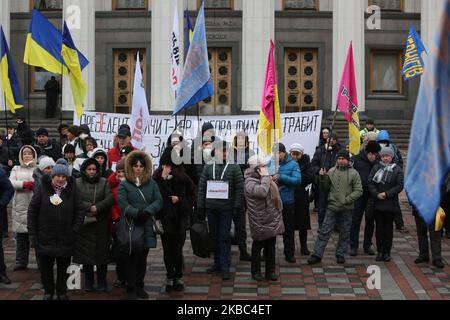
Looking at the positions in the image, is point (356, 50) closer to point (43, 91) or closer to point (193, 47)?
point (43, 91)

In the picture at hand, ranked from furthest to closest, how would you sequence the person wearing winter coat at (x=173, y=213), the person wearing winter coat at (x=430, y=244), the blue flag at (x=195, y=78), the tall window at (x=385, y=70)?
the tall window at (x=385, y=70) → the blue flag at (x=195, y=78) → the person wearing winter coat at (x=430, y=244) → the person wearing winter coat at (x=173, y=213)

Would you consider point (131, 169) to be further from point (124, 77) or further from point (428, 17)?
point (124, 77)

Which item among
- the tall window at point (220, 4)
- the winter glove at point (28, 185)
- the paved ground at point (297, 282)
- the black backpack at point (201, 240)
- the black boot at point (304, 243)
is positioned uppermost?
the tall window at point (220, 4)

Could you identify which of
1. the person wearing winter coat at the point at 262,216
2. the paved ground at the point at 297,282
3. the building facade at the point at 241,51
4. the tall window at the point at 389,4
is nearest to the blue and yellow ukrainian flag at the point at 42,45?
the paved ground at the point at 297,282

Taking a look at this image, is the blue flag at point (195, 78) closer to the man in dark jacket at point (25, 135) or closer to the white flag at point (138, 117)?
the white flag at point (138, 117)

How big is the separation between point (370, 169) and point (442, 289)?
120 inches

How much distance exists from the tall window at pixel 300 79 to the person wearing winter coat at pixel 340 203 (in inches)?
815

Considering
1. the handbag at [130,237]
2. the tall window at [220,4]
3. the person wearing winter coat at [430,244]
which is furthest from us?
the tall window at [220,4]

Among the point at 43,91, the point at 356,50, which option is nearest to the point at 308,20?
the point at 356,50

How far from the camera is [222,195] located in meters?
10.8

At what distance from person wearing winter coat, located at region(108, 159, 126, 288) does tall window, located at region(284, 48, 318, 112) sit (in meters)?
22.9

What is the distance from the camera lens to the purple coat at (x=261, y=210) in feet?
34.8

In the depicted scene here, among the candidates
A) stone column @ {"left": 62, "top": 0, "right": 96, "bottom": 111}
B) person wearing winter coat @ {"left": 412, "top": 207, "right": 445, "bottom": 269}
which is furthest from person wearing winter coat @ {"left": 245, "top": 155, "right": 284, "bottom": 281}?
stone column @ {"left": 62, "top": 0, "right": 96, "bottom": 111}

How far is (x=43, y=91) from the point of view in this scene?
33406 mm
